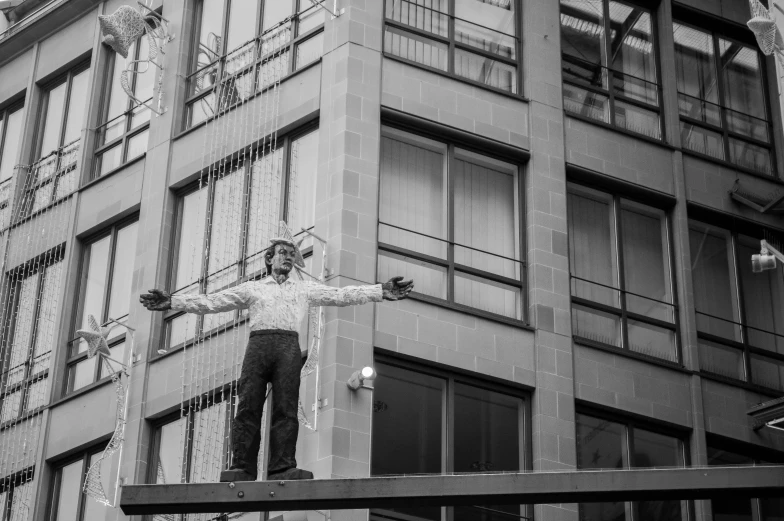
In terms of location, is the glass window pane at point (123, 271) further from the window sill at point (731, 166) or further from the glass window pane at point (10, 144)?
the window sill at point (731, 166)

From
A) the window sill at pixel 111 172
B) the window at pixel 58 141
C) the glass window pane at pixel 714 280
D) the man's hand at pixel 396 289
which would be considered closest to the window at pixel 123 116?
the window sill at pixel 111 172

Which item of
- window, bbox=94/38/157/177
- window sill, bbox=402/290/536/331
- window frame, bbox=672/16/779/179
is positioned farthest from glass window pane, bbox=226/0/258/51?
window frame, bbox=672/16/779/179

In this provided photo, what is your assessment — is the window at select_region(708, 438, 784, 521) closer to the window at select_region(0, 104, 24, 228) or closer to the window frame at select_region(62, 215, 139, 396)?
the window frame at select_region(62, 215, 139, 396)

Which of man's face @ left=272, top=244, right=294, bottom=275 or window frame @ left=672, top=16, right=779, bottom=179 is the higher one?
window frame @ left=672, top=16, right=779, bottom=179

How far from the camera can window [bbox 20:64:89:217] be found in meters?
41.2

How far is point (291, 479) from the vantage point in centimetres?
2319

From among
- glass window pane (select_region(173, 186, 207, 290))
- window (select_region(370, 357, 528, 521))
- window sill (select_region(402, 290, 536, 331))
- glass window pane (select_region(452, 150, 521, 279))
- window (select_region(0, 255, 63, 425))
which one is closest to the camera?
window (select_region(370, 357, 528, 521))

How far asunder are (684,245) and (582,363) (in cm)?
431

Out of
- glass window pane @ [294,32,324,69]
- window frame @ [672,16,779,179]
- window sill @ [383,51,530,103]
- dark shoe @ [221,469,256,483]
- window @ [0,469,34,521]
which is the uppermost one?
window frame @ [672,16,779,179]

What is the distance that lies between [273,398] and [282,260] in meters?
2.21

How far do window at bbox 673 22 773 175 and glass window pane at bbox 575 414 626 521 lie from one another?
294 inches

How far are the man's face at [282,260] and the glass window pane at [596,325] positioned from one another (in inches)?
426

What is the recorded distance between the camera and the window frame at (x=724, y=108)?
126 ft

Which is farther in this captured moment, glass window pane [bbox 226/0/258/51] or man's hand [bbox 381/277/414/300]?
glass window pane [bbox 226/0/258/51]
